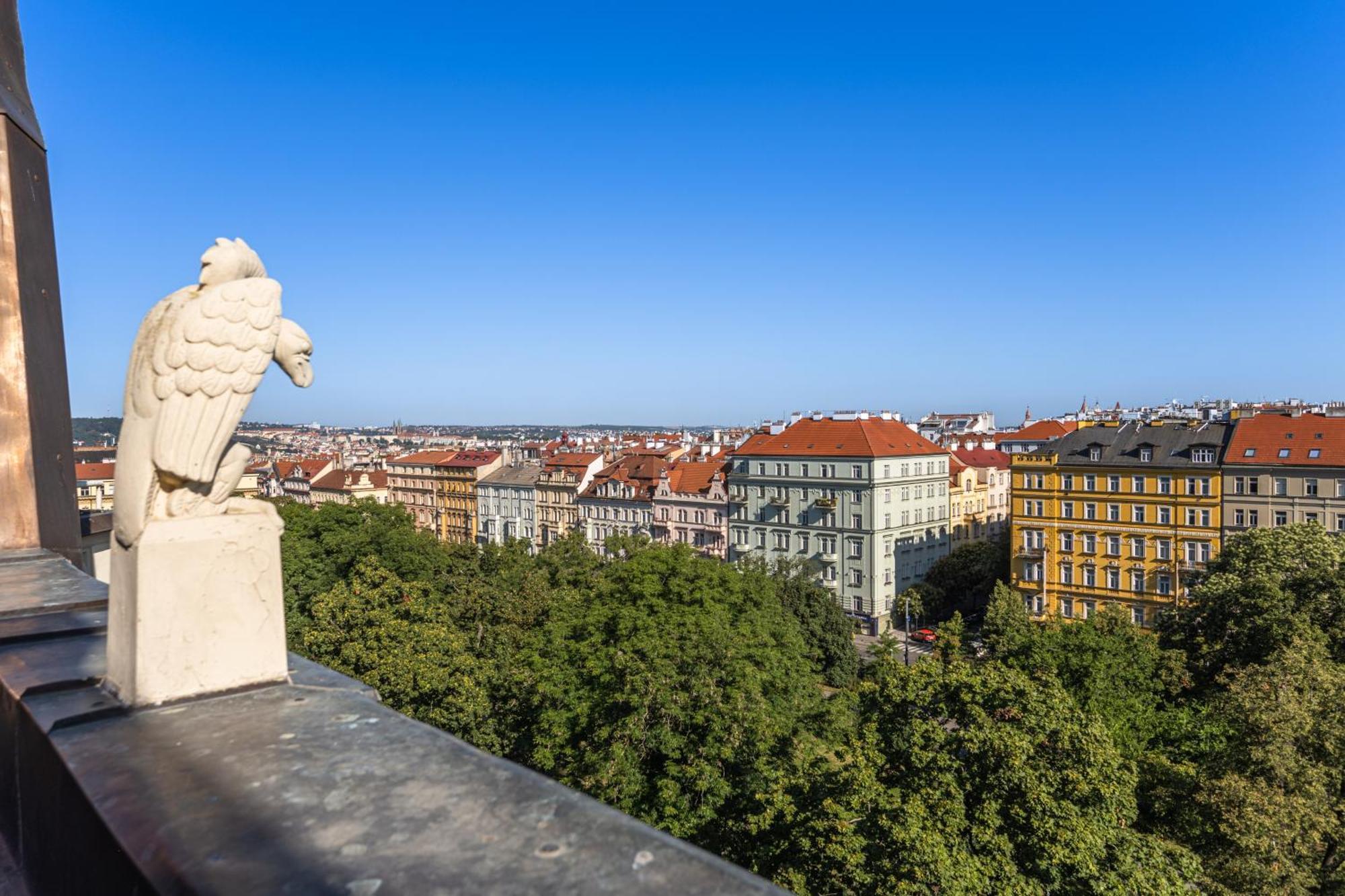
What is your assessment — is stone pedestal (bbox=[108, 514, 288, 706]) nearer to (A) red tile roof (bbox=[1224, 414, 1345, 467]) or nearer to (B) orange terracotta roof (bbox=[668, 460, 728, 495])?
(A) red tile roof (bbox=[1224, 414, 1345, 467])

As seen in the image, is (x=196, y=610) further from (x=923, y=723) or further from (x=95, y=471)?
(x=95, y=471)

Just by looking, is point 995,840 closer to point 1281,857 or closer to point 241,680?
point 1281,857

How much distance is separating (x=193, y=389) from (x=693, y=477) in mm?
68697

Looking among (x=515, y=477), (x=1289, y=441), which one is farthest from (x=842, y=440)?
(x=515, y=477)

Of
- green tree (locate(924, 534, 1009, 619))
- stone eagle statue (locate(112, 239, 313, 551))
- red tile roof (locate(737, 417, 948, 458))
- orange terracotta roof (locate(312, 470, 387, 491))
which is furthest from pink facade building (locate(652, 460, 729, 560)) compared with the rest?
stone eagle statue (locate(112, 239, 313, 551))

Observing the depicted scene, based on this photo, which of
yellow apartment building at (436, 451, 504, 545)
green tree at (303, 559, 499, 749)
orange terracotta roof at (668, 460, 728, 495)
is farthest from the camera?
yellow apartment building at (436, 451, 504, 545)

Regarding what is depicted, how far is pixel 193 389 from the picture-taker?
404 cm

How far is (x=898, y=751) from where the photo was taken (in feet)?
57.1

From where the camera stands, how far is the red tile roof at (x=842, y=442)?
60156 mm

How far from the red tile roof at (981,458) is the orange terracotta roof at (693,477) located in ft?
68.9

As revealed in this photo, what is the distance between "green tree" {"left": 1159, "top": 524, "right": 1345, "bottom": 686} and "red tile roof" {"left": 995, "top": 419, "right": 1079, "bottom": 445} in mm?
52093

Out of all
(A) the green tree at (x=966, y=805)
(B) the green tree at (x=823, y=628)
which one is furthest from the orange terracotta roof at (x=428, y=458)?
(A) the green tree at (x=966, y=805)

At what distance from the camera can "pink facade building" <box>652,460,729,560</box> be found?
226 ft

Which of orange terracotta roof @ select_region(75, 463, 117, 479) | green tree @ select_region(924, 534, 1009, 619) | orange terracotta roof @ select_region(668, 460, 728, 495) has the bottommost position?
green tree @ select_region(924, 534, 1009, 619)
